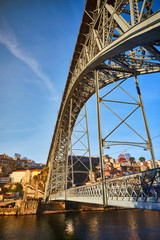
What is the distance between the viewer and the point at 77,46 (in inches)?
540

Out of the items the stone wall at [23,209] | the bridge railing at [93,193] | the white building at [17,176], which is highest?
the white building at [17,176]

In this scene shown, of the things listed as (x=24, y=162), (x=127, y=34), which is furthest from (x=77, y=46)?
(x=24, y=162)

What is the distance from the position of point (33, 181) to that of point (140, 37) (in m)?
63.6

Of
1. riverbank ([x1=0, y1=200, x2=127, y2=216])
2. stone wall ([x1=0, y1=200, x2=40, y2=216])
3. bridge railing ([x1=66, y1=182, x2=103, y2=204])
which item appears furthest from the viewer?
riverbank ([x1=0, y1=200, x2=127, y2=216])

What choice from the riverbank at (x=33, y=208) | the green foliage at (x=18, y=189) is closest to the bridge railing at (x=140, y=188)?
the riverbank at (x=33, y=208)

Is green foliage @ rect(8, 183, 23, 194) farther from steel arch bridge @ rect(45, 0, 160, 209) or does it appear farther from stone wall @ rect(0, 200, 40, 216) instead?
steel arch bridge @ rect(45, 0, 160, 209)

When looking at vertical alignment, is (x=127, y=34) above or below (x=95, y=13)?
below

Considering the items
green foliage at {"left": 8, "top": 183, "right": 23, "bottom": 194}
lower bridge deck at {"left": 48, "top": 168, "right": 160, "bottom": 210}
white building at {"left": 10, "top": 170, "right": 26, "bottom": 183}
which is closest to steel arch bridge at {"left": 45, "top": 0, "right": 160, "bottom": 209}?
lower bridge deck at {"left": 48, "top": 168, "right": 160, "bottom": 210}

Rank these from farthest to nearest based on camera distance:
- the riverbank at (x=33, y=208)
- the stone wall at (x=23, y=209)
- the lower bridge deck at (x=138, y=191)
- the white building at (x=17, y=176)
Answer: the white building at (x=17, y=176), the riverbank at (x=33, y=208), the stone wall at (x=23, y=209), the lower bridge deck at (x=138, y=191)

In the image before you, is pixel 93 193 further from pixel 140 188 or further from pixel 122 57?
pixel 122 57

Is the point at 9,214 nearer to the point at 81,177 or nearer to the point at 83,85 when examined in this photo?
the point at 81,177

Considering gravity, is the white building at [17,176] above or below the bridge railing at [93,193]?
above

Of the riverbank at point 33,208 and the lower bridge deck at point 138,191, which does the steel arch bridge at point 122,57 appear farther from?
the riverbank at point 33,208

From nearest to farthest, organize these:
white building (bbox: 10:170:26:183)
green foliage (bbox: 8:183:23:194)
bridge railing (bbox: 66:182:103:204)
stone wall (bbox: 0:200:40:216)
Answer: bridge railing (bbox: 66:182:103:204) < stone wall (bbox: 0:200:40:216) < green foliage (bbox: 8:183:23:194) < white building (bbox: 10:170:26:183)
